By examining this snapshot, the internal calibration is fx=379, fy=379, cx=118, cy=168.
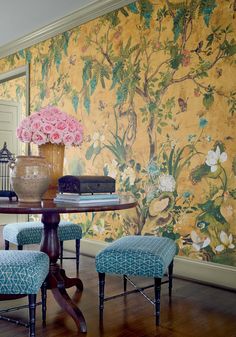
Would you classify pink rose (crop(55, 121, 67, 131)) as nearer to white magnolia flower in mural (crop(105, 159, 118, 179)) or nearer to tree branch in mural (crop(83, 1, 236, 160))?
tree branch in mural (crop(83, 1, 236, 160))

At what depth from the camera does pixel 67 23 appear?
4320 millimetres

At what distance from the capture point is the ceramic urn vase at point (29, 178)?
2096mm

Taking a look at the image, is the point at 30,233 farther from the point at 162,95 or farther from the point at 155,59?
the point at 155,59

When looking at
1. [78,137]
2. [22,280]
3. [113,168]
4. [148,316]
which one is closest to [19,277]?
[22,280]

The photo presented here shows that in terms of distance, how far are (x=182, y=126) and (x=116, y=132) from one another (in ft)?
2.66

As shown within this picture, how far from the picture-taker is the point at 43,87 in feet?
15.6

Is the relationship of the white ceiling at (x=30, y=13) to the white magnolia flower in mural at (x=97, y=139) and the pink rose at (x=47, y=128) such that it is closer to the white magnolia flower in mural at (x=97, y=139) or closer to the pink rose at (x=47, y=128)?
the white magnolia flower in mural at (x=97, y=139)

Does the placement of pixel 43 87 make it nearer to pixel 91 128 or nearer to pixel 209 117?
pixel 91 128

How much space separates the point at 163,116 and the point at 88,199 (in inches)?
60.8

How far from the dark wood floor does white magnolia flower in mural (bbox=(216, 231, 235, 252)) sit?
313mm

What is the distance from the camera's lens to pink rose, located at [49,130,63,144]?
2.42 m

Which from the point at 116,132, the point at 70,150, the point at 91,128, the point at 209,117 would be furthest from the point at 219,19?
the point at 70,150

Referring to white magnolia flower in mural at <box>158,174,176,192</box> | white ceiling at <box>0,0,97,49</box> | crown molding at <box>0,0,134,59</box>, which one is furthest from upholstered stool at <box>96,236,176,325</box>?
white ceiling at <box>0,0,97,49</box>

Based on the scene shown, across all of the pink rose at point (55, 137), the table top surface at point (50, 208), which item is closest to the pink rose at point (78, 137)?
the pink rose at point (55, 137)
